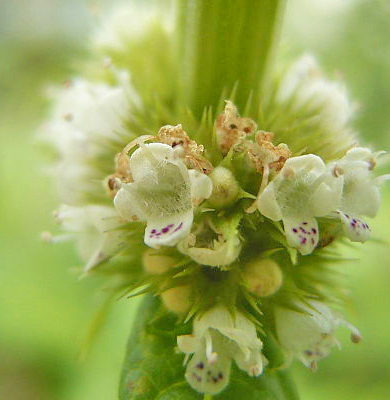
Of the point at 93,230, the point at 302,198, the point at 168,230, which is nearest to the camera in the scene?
the point at 168,230

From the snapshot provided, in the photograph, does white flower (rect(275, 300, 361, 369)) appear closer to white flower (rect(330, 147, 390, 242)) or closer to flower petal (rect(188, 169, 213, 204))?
white flower (rect(330, 147, 390, 242))

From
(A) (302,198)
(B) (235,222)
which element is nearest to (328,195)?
(A) (302,198)

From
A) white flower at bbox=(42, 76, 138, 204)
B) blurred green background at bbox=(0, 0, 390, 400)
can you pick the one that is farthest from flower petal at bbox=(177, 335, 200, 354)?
blurred green background at bbox=(0, 0, 390, 400)

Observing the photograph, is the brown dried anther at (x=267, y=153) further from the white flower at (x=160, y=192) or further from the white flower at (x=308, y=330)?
the white flower at (x=308, y=330)

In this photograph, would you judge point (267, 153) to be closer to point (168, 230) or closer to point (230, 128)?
point (230, 128)

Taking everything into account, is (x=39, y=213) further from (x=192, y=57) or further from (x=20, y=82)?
(x=192, y=57)

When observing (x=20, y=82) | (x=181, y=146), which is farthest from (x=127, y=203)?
(x=20, y=82)
